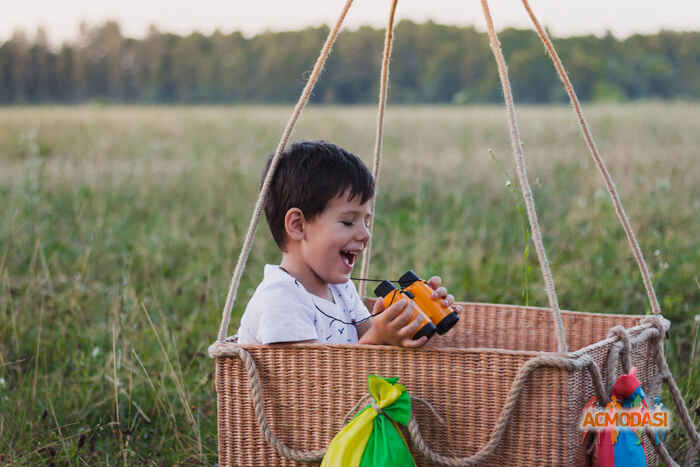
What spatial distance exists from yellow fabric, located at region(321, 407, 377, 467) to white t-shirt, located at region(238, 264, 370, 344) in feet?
0.95

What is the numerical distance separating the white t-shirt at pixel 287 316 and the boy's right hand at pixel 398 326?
237 mm

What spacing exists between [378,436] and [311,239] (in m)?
0.62

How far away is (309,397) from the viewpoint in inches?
73.9

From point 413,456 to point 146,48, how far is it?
21.2 metres

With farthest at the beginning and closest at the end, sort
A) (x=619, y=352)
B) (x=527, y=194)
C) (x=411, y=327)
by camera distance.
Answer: (x=619, y=352) < (x=411, y=327) < (x=527, y=194)

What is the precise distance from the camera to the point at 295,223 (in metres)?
2.11

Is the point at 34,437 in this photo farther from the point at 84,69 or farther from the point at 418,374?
the point at 84,69

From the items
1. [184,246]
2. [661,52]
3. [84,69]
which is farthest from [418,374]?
[84,69]

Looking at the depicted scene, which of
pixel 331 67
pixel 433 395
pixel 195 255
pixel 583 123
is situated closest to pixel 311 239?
pixel 433 395

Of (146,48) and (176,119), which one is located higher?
(146,48)

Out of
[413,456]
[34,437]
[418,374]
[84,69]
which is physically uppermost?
[84,69]

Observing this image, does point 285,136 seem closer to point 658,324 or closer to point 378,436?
point 378,436

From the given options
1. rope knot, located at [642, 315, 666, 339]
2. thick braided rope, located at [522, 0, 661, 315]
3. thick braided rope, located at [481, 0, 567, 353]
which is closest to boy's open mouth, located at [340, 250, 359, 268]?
thick braided rope, located at [481, 0, 567, 353]

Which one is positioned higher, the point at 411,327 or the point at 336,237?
the point at 336,237
